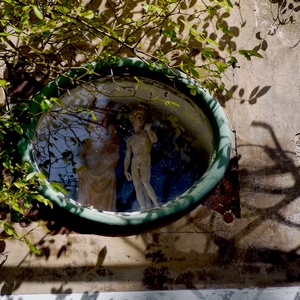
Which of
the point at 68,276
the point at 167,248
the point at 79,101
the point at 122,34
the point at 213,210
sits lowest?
the point at 68,276

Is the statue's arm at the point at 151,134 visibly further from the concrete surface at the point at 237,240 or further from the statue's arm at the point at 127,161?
the concrete surface at the point at 237,240

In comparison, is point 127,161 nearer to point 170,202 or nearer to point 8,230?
point 170,202

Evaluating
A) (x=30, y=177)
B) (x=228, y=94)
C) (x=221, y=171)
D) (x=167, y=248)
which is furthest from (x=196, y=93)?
(x=30, y=177)

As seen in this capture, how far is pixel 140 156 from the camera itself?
497 centimetres

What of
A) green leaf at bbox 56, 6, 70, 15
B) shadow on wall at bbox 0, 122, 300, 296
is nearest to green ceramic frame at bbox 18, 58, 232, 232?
shadow on wall at bbox 0, 122, 300, 296

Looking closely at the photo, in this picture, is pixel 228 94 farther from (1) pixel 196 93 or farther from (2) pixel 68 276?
(2) pixel 68 276

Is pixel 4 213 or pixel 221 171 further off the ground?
pixel 221 171

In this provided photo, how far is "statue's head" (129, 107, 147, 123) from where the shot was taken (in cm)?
503

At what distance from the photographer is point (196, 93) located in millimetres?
4926

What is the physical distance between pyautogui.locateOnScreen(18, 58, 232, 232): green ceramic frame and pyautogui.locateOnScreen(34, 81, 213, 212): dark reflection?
0.26 ft

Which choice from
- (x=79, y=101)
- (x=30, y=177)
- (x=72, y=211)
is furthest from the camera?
(x=79, y=101)

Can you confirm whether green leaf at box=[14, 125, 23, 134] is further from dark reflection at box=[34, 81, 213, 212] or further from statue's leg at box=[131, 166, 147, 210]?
statue's leg at box=[131, 166, 147, 210]

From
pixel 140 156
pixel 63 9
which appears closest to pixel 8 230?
pixel 140 156

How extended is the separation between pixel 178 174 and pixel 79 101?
31.1 inches
